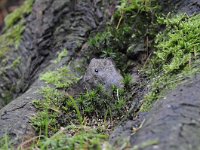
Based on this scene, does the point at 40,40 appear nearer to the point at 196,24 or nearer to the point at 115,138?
the point at 196,24

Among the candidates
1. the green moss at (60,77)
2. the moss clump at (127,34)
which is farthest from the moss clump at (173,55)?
the green moss at (60,77)

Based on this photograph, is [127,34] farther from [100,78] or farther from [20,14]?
[20,14]

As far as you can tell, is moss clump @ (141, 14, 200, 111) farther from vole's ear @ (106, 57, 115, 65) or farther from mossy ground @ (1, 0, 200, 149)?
vole's ear @ (106, 57, 115, 65)

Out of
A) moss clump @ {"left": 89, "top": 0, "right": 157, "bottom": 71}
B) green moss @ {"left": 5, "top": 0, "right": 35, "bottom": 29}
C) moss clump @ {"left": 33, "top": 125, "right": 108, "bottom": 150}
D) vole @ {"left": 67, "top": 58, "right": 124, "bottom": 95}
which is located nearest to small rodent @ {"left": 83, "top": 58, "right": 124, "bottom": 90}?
vole @ {"left": 67, "top": 58, "right": 124, "bottom": 95}

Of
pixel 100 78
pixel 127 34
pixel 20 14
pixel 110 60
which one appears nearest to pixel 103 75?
pixel 100 78

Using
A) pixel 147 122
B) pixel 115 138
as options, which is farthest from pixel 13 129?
pixel 147 122

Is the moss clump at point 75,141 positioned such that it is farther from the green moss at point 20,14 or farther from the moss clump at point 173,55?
the green moss at point 20,14
